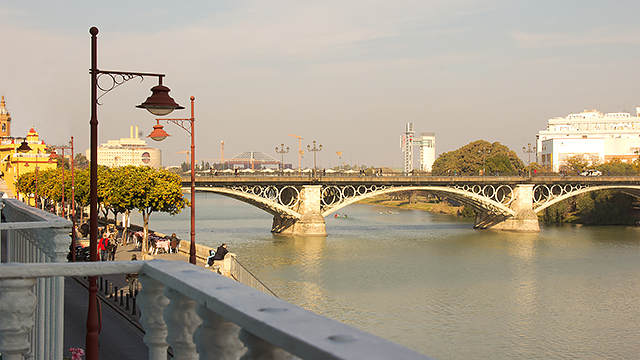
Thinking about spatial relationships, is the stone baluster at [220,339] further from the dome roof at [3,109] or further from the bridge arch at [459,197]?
the dome roof at [3,109]

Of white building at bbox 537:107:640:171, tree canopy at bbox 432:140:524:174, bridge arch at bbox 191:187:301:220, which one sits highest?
white building at bbox 537:107:640:171

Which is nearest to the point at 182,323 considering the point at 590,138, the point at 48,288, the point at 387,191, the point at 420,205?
the point at 48,288

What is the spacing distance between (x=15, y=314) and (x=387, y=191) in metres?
62.9

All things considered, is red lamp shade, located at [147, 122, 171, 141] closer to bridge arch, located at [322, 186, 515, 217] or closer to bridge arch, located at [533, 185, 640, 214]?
bridge arch, located at [322, 186, 515, 217]

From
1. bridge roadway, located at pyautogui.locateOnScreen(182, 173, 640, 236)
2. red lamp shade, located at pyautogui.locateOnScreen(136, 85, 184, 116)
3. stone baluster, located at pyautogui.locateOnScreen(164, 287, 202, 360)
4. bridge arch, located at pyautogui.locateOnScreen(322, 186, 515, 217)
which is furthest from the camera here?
bridge arch, located at pyautogui.locateOnScreen(322, 186, 515, 217)

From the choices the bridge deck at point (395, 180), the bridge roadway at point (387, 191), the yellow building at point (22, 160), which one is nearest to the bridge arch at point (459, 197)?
the bridge roadway at point (387, 191)

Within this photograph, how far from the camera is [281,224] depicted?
64375mm

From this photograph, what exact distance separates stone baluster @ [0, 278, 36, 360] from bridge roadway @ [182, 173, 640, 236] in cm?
5338

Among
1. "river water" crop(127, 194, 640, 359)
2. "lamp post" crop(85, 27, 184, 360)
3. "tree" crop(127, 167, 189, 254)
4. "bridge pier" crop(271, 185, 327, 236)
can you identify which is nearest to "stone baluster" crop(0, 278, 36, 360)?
"lamp post" crop(85, 27, 184, 360)

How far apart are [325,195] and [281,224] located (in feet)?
18.0

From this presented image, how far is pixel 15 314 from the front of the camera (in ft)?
9.22

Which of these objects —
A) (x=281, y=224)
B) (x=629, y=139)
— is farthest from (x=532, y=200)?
(x=629, y=139)

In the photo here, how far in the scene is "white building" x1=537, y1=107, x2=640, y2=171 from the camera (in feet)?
525

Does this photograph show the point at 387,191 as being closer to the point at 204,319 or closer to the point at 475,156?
the point at 475,156
